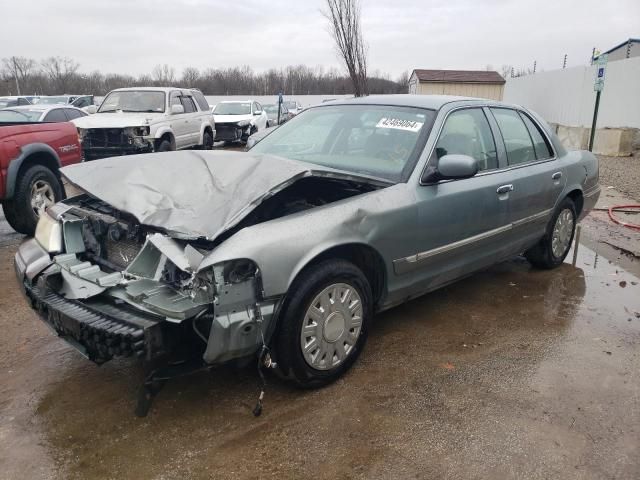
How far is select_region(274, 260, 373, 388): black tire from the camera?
2.75 meters

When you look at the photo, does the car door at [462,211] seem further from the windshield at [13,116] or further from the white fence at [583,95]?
the white fence at [583,95]

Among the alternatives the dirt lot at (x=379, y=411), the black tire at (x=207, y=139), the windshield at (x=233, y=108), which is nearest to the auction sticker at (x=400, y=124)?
the dirt lot at (x=379, y=411)

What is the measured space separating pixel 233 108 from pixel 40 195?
14.0 metres

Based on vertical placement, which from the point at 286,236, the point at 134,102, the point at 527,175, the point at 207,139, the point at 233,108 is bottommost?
the point at 207,139

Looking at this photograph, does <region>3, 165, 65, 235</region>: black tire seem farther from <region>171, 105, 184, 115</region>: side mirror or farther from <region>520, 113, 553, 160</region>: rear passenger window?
<region>171, 105, 184, 115</region>: side mirror

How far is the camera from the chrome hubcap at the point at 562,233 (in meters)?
5.09

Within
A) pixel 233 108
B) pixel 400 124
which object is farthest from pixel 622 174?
pixel 233 108

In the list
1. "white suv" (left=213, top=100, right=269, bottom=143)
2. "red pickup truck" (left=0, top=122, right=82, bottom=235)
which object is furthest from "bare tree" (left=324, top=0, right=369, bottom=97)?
"red pickup truck" (left=0, top=122, right=82, bottom=235)

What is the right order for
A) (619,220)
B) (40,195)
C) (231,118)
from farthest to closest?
(231,118)
(619,220)
(40,195)

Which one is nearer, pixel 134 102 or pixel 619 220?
pixel 619 220

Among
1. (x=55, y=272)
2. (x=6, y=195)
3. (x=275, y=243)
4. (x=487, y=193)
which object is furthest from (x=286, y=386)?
(x=6, y=195)

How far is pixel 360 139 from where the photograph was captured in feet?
12.7

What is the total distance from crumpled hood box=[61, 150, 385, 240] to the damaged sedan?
0.01m

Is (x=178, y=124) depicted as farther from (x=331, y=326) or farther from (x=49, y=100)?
(x=49, y=100)
